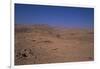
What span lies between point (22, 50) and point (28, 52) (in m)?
0.07

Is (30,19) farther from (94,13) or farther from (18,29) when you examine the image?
(94,13)

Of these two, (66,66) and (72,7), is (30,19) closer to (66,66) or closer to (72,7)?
(72,7)

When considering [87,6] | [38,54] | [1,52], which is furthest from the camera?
[87,6]

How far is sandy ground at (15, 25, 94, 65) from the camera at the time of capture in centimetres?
206

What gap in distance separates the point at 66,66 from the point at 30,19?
0.69 m

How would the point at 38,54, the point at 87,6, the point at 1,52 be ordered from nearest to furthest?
1. the point at 1,52
2. the point at 38,54
3. the point at 87,6

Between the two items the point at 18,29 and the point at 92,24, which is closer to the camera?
the point at 18,29

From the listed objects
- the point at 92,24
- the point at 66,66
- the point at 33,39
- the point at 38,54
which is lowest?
the point at 66,66

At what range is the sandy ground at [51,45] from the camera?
2058mm

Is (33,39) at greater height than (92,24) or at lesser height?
lesser

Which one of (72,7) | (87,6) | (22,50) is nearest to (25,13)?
(22,50)

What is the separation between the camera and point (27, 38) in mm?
2078

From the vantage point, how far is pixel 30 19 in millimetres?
2080

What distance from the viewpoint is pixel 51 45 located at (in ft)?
7.10
